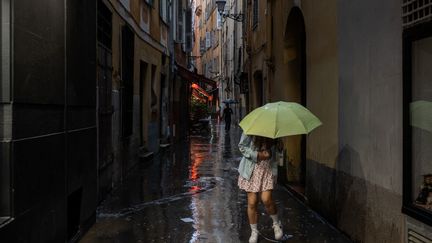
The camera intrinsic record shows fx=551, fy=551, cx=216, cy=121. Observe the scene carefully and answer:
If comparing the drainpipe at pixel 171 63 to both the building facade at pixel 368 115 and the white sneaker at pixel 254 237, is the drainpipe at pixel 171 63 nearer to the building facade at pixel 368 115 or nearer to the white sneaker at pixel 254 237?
the building facade at pixel 368 115

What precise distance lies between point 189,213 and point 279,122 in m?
2.78

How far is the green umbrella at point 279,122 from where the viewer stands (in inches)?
234

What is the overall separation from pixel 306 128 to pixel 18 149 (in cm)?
302

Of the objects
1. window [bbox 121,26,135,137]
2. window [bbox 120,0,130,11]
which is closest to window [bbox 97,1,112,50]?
window [bbox 121,26,135,137]

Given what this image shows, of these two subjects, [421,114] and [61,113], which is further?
[61,113]

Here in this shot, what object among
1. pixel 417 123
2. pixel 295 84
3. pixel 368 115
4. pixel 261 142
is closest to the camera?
pixel 417 123

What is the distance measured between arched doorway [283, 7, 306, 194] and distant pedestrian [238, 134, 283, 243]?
4.23 meters

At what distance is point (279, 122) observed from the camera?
6.02 metres

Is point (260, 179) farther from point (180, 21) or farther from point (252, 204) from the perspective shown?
point (180, 21)

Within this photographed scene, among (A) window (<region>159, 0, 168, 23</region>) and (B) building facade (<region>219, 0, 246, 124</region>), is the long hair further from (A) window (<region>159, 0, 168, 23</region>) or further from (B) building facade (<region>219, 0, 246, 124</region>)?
(B) building facade (<region>219, 0, 246, 124</region>)

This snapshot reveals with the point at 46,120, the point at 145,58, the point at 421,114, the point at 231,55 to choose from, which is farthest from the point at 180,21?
the point at 421,114

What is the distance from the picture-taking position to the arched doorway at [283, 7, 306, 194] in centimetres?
1072

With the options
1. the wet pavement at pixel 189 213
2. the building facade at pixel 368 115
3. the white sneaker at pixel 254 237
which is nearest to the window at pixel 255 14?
the wet pavement at pixel 189 213

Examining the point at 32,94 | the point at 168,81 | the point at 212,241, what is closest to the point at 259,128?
the point at 212,241
